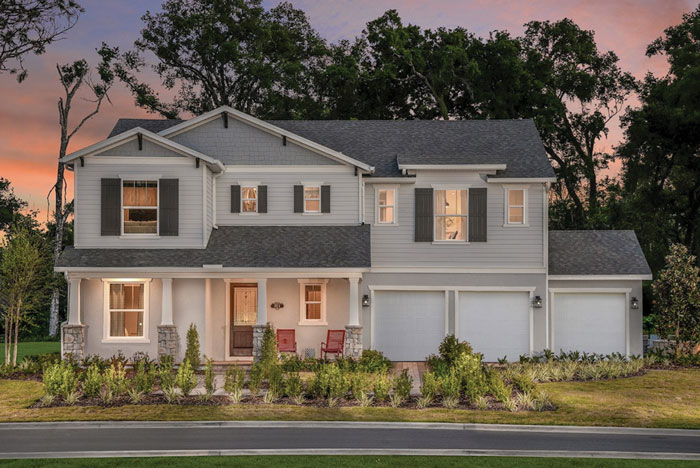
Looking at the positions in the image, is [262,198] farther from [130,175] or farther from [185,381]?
[185,381]

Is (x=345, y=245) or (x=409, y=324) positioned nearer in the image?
(x=345, y=245)

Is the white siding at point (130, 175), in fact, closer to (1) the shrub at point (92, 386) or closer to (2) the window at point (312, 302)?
(2) the window at point (312, 302)

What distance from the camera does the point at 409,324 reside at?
23938 mm

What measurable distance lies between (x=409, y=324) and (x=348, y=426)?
9443 mm

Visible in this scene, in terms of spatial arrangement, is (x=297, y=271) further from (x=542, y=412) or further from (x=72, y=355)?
(x=542, y=412)

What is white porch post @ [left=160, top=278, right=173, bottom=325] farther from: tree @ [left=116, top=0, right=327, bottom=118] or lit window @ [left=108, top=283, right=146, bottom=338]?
tree @ [left=116, top=0, right=327, bottom=118]

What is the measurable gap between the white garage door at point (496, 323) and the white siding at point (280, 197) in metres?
5.21

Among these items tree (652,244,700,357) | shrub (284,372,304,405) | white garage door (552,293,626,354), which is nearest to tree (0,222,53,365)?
shrub (284,372,304,405)

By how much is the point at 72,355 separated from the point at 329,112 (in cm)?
2051

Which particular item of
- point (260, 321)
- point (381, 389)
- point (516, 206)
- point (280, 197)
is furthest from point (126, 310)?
point (516, 206)

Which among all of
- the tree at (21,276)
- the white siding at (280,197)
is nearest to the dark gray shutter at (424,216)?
the white siding at (280,197)

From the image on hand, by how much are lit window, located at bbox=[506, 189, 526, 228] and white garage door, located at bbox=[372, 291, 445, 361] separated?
332cm

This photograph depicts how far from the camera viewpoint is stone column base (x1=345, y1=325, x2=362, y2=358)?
2194 cm

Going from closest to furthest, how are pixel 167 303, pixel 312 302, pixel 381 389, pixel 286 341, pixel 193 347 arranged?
pixel 381 389, pixel 193 347, pixel 167 303, pixel 286 341, pixel 312 302
